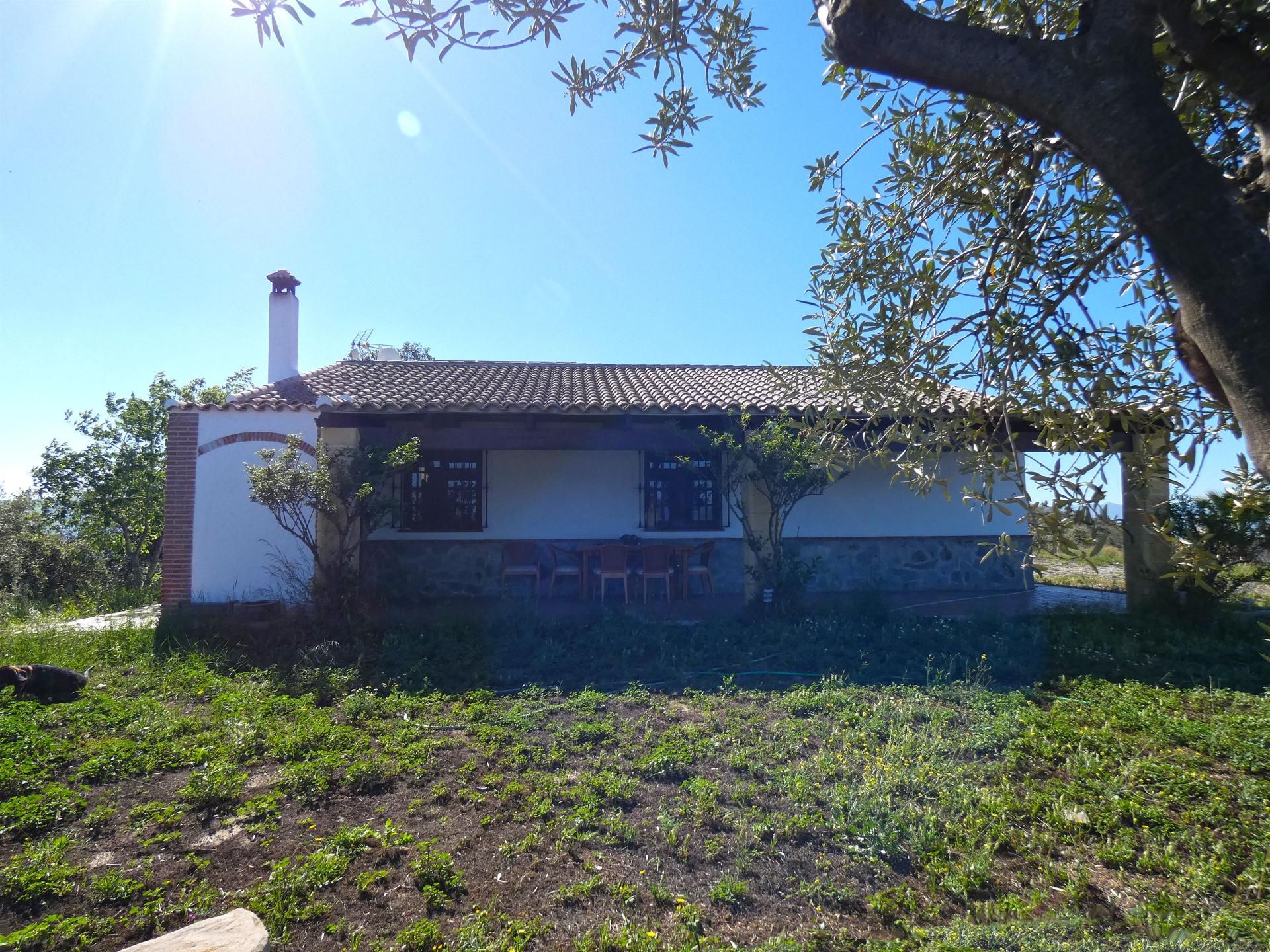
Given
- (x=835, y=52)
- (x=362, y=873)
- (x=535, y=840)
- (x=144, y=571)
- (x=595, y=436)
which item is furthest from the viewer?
(x=144, y=571)

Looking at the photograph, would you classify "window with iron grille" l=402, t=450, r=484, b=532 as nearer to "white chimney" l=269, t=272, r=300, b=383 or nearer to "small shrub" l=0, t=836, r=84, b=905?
"white chimney" l=269, t=272, r=300, b=383

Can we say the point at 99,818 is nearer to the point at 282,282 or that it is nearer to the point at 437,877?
the point at 437,877

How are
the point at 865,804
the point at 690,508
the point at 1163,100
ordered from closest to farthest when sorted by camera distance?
the point at 1163,100
the point at 865,804
the point at 690,508

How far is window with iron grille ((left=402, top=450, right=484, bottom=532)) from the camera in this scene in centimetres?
1018

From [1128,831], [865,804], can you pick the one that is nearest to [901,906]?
[865,804]

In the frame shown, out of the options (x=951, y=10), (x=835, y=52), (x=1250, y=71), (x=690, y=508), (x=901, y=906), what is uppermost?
(x=951, y=10)

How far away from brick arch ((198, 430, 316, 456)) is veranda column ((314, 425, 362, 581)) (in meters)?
0.22

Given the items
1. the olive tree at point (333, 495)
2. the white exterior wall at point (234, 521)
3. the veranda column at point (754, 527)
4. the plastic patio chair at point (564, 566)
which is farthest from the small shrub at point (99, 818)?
the veranda column at point (754, 527)

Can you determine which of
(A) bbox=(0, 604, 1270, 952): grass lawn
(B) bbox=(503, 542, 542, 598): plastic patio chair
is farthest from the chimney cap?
(A) bbox=(0, 604, 1270, 952): grass lawn

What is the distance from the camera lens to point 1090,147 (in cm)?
146

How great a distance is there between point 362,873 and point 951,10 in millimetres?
4154

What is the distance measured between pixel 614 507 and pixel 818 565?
312cm

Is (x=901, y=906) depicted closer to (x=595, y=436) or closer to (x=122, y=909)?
(x=122, y=909)

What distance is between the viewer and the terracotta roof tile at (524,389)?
334 inches
